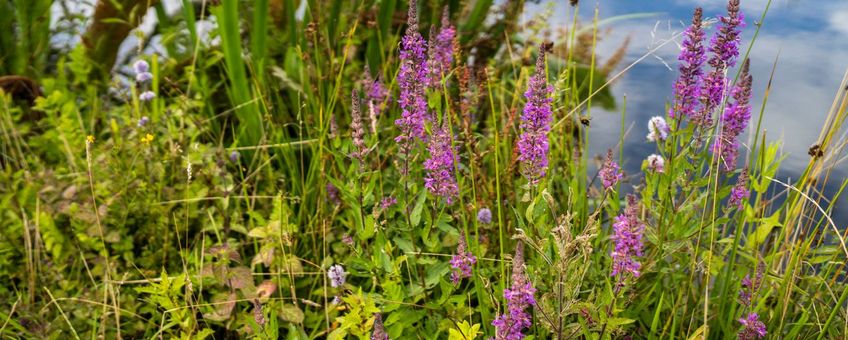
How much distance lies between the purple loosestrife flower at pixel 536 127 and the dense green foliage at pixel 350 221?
5cm

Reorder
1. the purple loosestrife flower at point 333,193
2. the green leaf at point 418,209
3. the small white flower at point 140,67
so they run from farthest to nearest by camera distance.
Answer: the small white flower at point 140,67 < the purple loosestrife flower at point 333,193 < the green leaf at point 418,209

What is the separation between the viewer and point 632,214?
1.61 m

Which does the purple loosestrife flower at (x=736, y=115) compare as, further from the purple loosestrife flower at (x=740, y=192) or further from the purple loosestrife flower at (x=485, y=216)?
the purple loosestrife flower at (x=485, y=216)

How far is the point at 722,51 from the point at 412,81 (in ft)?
2.45

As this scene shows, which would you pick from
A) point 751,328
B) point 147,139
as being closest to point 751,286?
point 751,328

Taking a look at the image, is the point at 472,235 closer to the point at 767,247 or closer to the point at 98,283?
the point at 767,247

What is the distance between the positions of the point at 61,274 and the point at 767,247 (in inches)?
96.4

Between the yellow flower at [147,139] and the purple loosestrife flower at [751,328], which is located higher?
the yellow flower at [147,139]

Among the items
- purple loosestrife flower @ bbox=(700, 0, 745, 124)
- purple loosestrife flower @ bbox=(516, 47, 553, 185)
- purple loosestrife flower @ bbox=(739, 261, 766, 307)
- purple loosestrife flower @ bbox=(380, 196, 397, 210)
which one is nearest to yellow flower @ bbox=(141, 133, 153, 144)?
purple loosestrife flower @ bbox=(380, 196, 397, 210)

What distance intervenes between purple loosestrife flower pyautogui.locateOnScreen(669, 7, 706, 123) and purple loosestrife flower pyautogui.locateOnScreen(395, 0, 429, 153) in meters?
0.63

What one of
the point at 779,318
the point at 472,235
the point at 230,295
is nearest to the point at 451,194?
the point at 472,235

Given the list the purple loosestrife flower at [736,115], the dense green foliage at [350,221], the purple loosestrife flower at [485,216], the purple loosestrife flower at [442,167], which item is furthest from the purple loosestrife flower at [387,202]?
the purple loosestrife flower at [736,115]

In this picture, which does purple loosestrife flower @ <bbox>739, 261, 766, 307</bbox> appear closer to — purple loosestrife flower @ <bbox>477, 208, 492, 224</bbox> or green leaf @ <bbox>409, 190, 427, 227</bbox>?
purple loosestrife flower @ <bbox>477, 208, 492, 224</bbox>

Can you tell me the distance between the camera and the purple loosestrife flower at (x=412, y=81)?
68.9 inches
